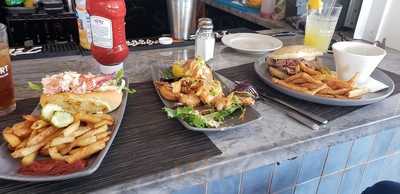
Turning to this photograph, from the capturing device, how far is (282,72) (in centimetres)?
81

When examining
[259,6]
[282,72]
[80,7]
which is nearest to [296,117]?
[282,72]

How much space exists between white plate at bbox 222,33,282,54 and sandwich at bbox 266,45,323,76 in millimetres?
153

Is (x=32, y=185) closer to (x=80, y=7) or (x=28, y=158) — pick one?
(x=28, y=158)

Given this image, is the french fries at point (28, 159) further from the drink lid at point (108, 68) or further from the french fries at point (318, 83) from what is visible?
the french fries at point (318, 83)

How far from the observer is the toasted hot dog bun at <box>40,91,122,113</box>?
604 millimetres

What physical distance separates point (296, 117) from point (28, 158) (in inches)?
18.9

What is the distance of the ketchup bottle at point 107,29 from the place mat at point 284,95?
0.27m

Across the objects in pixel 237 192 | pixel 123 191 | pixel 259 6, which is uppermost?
pixel 259 6

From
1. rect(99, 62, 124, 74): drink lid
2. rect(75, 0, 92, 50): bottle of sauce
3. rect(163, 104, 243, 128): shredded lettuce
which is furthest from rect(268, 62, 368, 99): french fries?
rect(75, 0, 92, 50): bottle of sauce

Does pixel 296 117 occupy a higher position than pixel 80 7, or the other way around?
pixel 80 7

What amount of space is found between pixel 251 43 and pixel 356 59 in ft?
1.31

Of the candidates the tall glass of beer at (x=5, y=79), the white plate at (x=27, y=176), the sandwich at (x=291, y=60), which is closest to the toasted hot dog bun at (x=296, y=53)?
the sandwich at (x=291, y=60)

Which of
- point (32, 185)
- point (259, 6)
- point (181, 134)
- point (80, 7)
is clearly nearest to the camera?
point (32, 185)

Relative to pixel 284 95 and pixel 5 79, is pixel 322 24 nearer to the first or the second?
pixel 284 95
